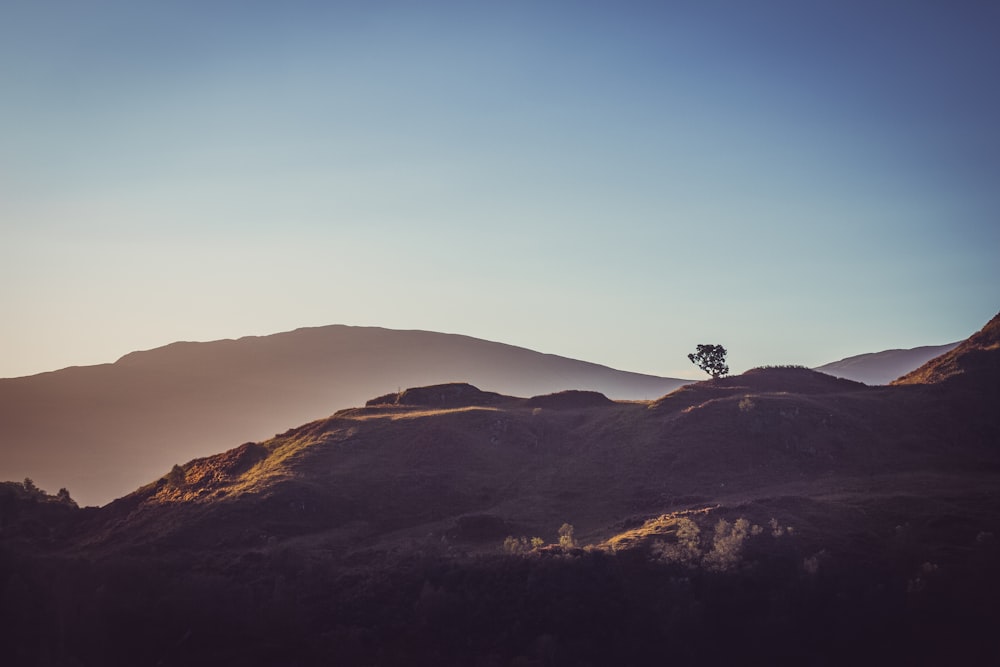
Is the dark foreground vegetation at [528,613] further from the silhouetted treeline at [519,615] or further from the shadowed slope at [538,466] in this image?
the shadowed slope at [538,466]

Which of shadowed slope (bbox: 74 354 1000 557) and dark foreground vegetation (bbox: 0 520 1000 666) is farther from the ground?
shadowed slope (bbox: 74 354 1000 557)

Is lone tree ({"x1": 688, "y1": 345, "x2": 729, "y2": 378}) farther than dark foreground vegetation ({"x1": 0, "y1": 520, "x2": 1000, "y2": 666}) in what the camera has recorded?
Yes

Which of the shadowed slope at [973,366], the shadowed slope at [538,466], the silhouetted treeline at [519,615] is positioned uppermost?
the shadowed slope at [973,366]

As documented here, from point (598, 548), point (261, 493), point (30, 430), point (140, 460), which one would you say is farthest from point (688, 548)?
point (30, 430)

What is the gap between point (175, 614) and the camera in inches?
1430

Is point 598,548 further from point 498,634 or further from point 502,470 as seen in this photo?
point 502,470

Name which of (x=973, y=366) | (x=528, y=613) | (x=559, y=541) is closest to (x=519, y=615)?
(x=528, y=613)

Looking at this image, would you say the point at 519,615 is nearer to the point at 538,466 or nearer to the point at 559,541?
the point at 559,541

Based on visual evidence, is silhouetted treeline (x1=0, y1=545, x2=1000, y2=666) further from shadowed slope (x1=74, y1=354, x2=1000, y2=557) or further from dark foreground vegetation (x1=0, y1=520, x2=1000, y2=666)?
shadowed slope (x1=74, y1=354, x2=1000, y2=557)

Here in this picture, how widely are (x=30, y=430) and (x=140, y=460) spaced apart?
96.1 ft

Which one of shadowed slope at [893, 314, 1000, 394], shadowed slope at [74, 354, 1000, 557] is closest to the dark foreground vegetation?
shadowed slope at [74, 354, 1000, 557]

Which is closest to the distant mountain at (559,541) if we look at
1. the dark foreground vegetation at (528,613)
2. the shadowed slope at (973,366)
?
the dark foreground vegetation at (528,613)

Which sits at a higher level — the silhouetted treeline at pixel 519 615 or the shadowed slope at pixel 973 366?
the shadowed slope at pixel 973 366

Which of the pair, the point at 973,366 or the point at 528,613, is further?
the point at 973,366
